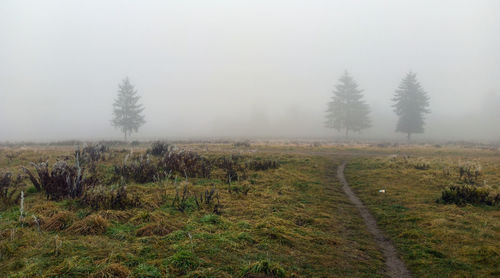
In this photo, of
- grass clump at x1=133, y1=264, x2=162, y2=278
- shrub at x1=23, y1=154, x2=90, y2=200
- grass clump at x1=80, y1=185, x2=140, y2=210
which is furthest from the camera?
shrub at x1=23, y1=154, x2=90, y2=200

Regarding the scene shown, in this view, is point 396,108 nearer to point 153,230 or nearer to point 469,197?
point 469,197

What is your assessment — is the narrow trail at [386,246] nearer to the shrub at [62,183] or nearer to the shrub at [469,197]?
the shrub at [469,197]

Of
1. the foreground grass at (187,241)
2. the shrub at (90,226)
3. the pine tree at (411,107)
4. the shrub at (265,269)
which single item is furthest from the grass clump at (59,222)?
the pine tree at (411,107)

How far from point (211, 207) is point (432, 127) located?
282 feet

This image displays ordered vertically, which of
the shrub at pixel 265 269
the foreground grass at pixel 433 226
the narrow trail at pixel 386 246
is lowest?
the narrow trail at pixel 386 246

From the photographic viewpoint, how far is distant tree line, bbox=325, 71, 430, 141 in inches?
1984

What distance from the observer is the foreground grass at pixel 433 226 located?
4.93 metres

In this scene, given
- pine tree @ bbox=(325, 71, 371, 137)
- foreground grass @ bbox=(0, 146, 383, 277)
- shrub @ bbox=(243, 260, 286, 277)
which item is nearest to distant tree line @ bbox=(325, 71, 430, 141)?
pine tree @ bbox=(325, 71, 371, 137)

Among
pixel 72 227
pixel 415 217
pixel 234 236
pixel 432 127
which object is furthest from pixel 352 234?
pixel 432 127

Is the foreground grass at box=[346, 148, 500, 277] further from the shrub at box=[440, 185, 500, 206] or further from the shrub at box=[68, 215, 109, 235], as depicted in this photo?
the shrub at box=[68, 215, 109, 235]

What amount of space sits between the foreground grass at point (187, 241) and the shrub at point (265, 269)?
0.02 metres

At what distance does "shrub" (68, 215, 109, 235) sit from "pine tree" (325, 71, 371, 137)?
53.0 m

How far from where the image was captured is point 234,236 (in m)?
5.62

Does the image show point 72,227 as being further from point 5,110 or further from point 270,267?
point 5,110
